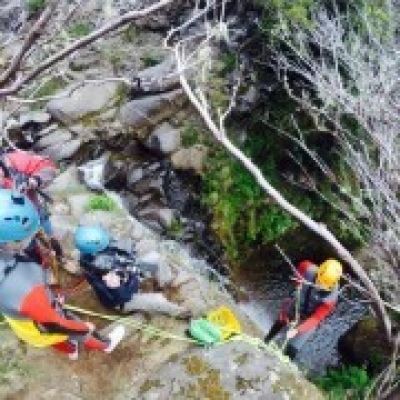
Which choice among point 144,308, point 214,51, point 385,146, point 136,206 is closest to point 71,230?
point 144,308

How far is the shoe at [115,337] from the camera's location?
17.2 feet

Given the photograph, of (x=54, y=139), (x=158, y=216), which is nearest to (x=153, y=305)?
(x=158, y=216)

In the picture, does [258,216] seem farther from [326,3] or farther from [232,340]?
[232,340]

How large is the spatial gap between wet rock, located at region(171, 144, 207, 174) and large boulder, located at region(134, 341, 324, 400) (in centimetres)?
419

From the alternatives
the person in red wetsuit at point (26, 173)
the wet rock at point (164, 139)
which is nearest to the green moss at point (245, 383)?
the person in red wetsuit at point (26, 173)

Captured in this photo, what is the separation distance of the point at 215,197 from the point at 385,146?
Result: 299 centimetres

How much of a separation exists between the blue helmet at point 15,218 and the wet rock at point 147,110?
4.81 m

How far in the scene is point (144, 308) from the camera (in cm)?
550

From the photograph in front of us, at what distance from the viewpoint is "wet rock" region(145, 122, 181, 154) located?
29.2ft

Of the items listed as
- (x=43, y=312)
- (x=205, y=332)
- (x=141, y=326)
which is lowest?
(x=205, y=332)

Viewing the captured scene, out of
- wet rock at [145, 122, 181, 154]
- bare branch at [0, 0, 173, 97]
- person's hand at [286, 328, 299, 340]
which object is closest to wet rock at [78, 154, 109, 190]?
wet rock at [145, 122, 181, 154]

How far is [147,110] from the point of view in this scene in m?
8.92

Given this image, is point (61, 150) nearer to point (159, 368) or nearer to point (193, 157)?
point (193, 157)

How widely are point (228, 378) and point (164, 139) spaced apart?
4.62 meters
